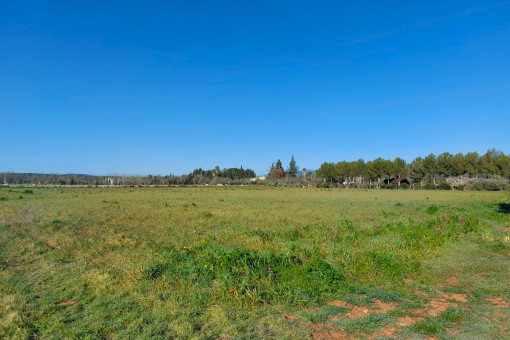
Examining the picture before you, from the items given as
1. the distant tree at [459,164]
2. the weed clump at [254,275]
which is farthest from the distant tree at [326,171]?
the weed clump at [254,275]

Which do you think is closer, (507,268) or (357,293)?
(357,293)

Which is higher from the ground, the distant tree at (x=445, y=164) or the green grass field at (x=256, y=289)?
the distant tree at (x=445, y=164)

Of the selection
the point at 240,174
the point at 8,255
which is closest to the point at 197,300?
the point at 8,255

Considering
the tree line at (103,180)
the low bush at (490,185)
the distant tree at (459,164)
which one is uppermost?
the distant tree at (459,164)

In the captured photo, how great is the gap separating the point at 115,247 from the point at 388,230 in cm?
990

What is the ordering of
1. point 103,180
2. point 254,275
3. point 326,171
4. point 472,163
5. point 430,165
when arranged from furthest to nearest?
point 326,171
point 103,180
point 430,165
point 472,163
point 254,275

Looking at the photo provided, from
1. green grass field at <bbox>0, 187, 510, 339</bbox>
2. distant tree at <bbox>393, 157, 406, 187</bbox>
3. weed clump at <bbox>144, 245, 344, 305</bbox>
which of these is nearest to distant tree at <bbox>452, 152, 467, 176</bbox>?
distant tree at <bbox>393, 157, 406, 187</bbox>

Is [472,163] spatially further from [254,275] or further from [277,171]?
[254,275]

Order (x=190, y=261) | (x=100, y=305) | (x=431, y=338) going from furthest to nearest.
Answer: (x=190, y=261)
(x=100, y=305)
(x=431, y=338)

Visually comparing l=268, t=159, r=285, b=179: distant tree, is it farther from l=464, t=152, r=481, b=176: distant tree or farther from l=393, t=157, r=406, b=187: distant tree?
l=464, t=152, r=481, b=176: distant tree

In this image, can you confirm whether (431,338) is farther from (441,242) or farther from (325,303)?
(441,242)

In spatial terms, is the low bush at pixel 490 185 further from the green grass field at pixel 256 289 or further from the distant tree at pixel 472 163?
the green grass field at pixel 256 289

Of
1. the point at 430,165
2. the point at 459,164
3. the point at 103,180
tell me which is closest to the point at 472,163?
the point at 459,164

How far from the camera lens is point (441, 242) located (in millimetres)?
10125
